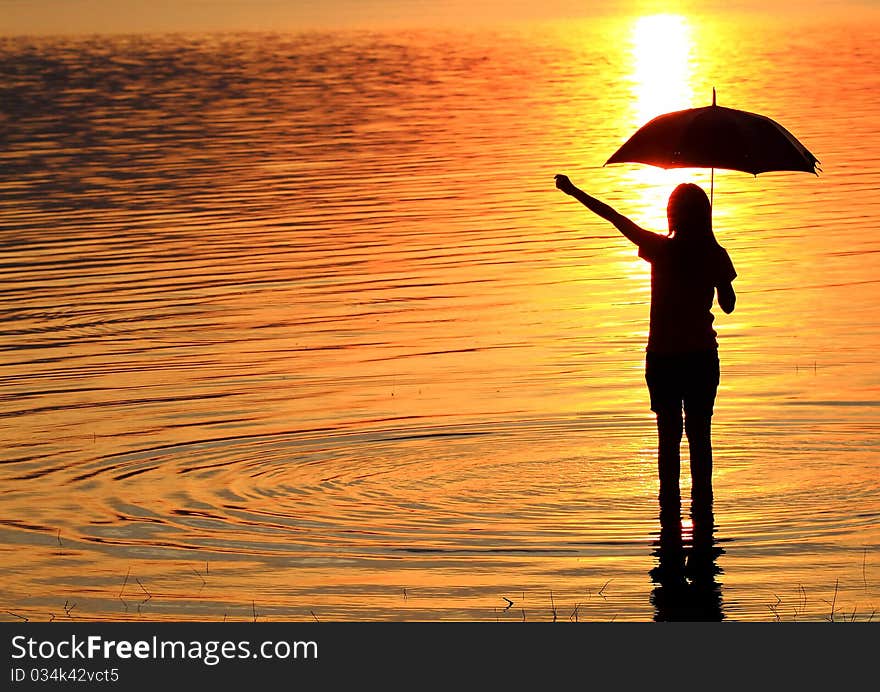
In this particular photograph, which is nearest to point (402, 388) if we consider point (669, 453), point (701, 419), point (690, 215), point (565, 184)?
point (669, 453)

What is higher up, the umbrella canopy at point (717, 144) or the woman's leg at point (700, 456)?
the umbrella canopy at point (717, 144)

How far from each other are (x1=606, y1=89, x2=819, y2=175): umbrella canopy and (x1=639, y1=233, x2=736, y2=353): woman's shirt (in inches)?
28.1

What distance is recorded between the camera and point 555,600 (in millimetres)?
10633

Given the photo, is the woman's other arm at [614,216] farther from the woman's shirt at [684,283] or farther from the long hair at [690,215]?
the long hair at [690,215]

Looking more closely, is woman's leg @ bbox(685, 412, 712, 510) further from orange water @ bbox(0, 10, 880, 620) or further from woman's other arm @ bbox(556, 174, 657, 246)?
woman's other arm @ bbox(556, 174, 657, 246)

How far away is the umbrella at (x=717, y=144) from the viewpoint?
1189cm

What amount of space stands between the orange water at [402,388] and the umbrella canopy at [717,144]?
205 cm

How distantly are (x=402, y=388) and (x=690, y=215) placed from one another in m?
5.63

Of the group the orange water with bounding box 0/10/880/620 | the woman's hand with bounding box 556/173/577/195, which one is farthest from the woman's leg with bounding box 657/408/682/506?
the woman's hand with bounding box 556/173/577/195

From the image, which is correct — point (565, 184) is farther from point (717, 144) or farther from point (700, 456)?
point (700, 456)

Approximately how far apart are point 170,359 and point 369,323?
248cm

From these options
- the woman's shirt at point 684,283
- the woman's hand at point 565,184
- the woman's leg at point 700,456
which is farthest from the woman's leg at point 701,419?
the woman's hand at point 565,184

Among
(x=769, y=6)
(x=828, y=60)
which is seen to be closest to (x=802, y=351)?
(x=828, y=60)
